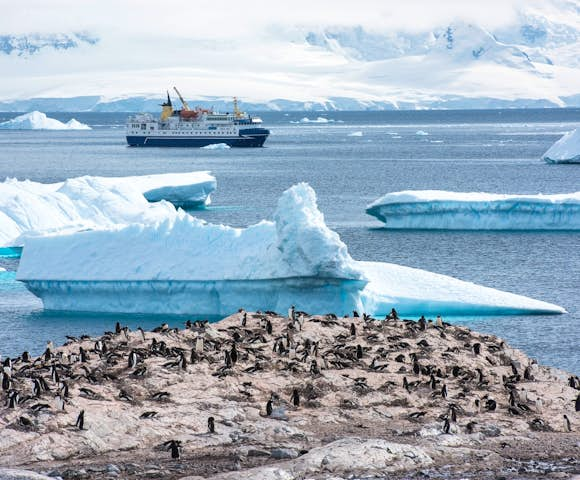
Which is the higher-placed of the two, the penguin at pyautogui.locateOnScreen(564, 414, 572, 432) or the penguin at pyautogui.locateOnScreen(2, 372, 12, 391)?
the penguin at pyautogui.locateOnScreen(2, 372, 12, 391)

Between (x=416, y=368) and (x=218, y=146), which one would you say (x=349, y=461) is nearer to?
(x=416, y=368)

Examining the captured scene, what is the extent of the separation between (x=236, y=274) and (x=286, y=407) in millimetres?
10403

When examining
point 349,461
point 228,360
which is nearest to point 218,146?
point 228,360

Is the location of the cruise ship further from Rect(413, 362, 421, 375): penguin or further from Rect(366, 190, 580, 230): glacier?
Rect(413, 362, 421, 375): penguin

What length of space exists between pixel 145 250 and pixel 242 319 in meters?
7.81

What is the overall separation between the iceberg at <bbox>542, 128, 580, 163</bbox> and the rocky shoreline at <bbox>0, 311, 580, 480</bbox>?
191 feet

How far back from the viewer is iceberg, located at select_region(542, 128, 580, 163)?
244ft

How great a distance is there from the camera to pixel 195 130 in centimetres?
10319

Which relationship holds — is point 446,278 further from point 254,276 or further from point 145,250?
point 145,250

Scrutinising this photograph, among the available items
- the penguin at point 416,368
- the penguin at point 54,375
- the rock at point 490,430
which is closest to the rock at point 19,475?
the penguin at point 54,375

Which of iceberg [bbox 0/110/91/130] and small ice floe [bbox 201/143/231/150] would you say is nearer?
small ice floe [bbox 201/143/231/150]

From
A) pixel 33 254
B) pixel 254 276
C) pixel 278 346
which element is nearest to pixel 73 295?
pixel 33 254

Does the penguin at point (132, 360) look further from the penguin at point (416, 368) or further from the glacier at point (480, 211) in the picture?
the glacier at point (480, 211)

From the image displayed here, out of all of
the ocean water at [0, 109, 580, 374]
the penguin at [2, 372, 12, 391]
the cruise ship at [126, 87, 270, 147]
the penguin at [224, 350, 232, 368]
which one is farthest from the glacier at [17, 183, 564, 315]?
the cruise ship at [126, 87, 270, 147]
